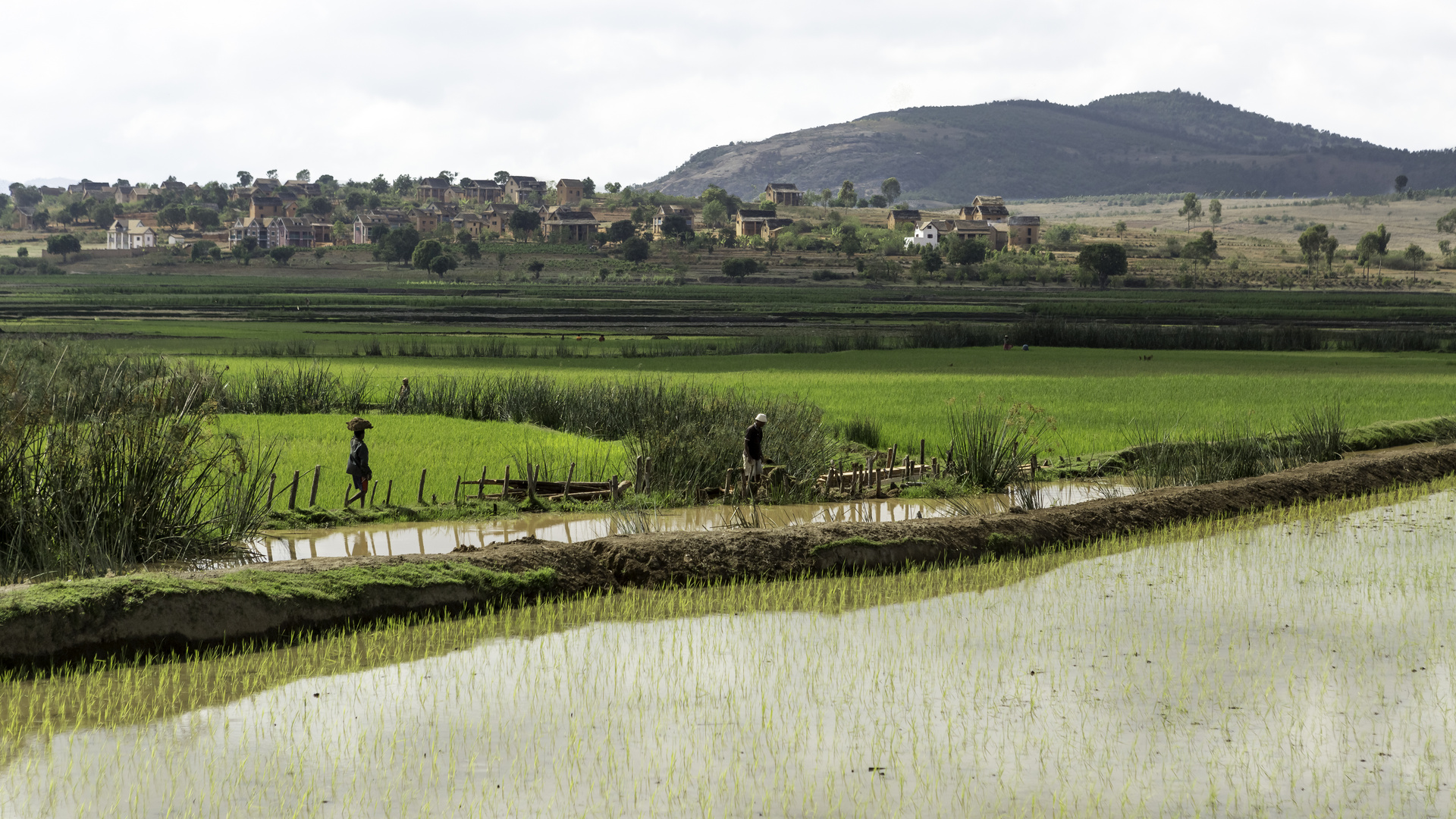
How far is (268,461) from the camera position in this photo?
61.2 ft

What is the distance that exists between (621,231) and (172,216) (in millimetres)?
83743

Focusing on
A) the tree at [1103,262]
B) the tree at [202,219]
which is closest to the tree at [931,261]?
the tree at [1103,262]

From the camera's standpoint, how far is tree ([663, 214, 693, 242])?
512ft

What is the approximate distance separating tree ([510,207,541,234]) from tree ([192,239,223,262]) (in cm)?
3905

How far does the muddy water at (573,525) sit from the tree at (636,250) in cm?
12231

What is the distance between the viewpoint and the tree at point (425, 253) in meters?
132

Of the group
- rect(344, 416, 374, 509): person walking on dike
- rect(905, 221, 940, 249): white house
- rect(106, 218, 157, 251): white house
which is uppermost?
rect(905, 221, 940, 249): white house

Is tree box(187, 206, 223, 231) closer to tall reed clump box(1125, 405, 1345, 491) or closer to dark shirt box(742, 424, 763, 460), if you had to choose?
tall reed clump box(1125, 405, 1345, 491)

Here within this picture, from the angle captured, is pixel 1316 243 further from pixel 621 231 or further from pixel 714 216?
pixel 621 231

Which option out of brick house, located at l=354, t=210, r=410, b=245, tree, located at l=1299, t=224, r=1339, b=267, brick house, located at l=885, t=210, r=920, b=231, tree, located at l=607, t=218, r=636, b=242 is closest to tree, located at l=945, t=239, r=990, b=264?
tree, located at l=607, t=218, r=636, b=242

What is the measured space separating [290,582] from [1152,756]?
25.0 ft

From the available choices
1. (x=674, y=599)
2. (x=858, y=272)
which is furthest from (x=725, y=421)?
(x=858, y=272)

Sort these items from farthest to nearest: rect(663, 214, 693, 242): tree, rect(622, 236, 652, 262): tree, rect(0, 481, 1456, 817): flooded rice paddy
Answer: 1. rect(663, 214, 693, 242): tree
2. rect(622, 236, 652, 262): tree
3. rect(0, 481, 1456, 817): flooded rice paddy

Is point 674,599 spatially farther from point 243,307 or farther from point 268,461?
point 243,307
